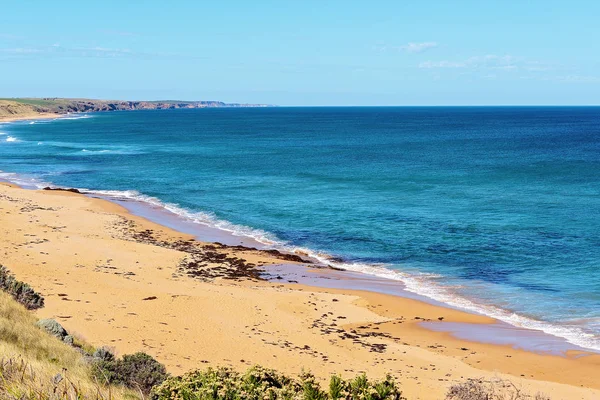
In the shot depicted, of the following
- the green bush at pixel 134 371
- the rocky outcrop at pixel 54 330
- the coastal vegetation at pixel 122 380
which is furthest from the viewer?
the rocky outcrop at pixel 54 330

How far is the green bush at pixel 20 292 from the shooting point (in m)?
16.9

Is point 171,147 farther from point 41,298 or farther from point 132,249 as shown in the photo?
point 41,298

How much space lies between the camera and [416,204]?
40.0m

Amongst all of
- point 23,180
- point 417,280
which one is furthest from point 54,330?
point 23,180

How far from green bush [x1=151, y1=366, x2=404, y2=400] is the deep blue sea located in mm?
11784

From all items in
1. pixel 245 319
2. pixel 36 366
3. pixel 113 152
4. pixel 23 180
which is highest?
pixel 36 366

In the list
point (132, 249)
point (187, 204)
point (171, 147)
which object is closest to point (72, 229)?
point (132, 249)

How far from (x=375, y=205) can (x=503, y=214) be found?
8435mm

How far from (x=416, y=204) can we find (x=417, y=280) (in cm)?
1568

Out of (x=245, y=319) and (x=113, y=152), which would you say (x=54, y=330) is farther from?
(x=113, y=152)

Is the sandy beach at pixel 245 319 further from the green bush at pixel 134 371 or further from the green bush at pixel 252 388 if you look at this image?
the green bush at pixel 252 388

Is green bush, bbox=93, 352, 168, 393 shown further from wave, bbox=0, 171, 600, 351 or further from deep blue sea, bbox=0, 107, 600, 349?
deep blue sea, bbox=0, 107, 600, 349

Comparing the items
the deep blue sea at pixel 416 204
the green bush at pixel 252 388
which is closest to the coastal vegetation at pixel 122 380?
the green bush at pixel 252 388

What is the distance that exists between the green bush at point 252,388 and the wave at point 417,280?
11.4 m
